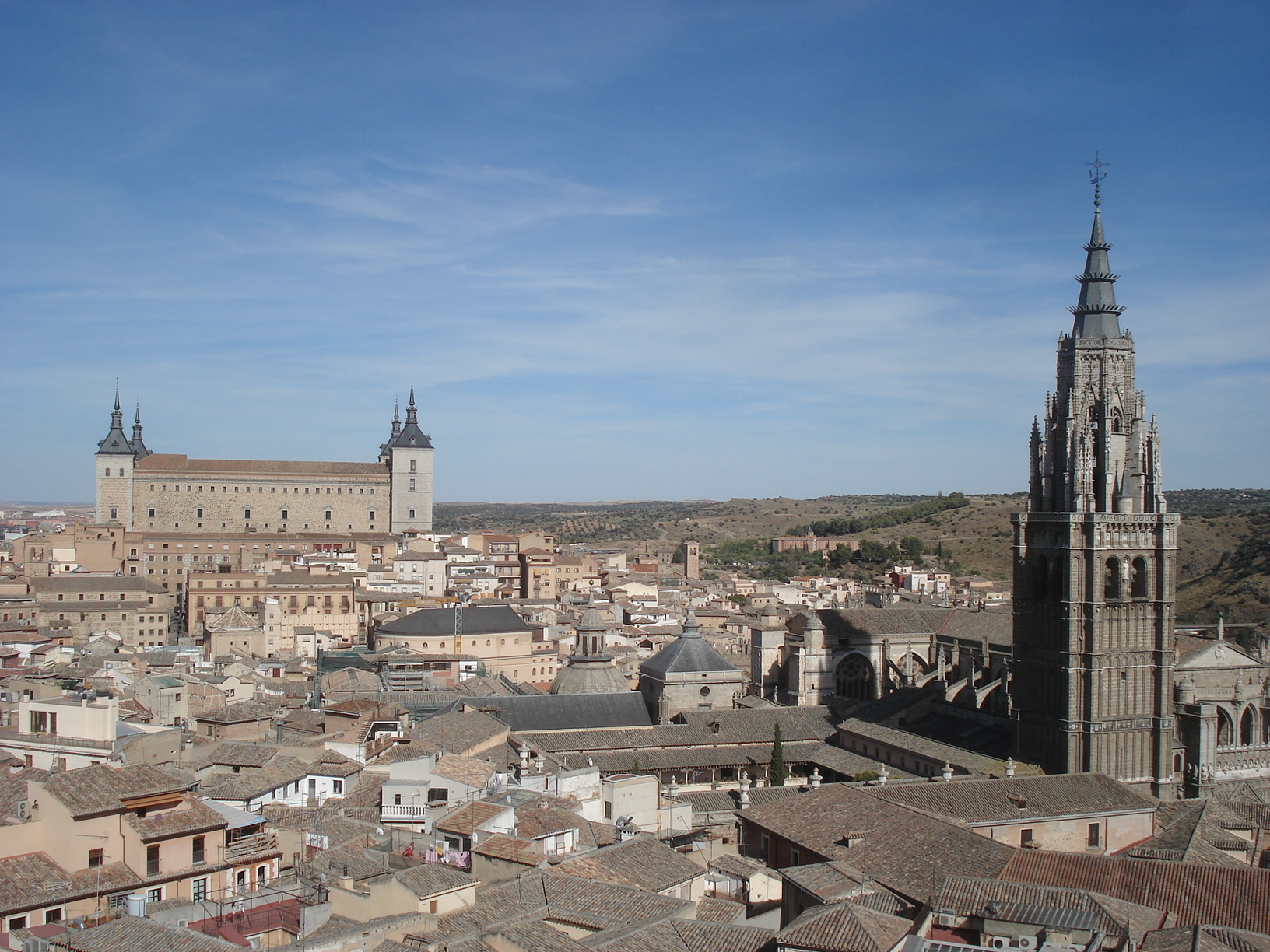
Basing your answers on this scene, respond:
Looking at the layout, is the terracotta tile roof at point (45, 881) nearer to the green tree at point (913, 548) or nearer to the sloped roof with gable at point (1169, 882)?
the sloped roof with gable at point (1169, 882)

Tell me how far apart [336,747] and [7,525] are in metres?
179

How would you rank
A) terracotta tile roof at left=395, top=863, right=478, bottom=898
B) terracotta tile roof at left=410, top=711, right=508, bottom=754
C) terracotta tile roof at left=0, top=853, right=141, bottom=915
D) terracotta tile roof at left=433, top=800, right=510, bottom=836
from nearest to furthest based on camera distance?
terracotta tile roof at left=0, top=853, right=141, bottom=915, terracotta tile roof at left=395, top=863, right=478, bottom=898, terracotta tile roof at left=433, top=800, right=510, bottom=836, terracotta tile roof at left=410, top=711, right=508, bottom=754

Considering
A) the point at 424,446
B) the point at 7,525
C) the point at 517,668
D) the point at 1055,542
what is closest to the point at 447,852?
the point at 1055,542

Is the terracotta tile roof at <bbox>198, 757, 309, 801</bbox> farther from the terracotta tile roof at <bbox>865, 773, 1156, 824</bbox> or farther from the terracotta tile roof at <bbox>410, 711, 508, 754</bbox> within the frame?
the terracotta tile roof at <bbox>865, 773, 1156, 824</bbox>

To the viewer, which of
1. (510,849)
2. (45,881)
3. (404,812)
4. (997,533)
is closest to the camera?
(45,881)

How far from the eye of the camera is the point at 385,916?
13.6 metres

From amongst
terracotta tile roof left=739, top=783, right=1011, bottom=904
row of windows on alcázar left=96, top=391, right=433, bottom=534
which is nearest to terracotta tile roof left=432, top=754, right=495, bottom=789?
terracotta tile roof left=739, top=783, right=1011, bottom=904

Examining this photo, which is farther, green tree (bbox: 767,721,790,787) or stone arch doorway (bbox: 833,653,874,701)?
stone arch doorway (bbox: 833,653,874,701)

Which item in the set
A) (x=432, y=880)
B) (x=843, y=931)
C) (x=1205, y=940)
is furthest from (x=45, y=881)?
(x=1205, y=940)

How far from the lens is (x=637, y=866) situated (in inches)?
640

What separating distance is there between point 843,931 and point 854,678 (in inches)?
1283

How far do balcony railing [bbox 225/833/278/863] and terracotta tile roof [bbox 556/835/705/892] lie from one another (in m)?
4.36

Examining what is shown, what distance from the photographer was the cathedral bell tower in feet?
97.5

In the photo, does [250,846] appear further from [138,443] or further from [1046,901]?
[138,443]
